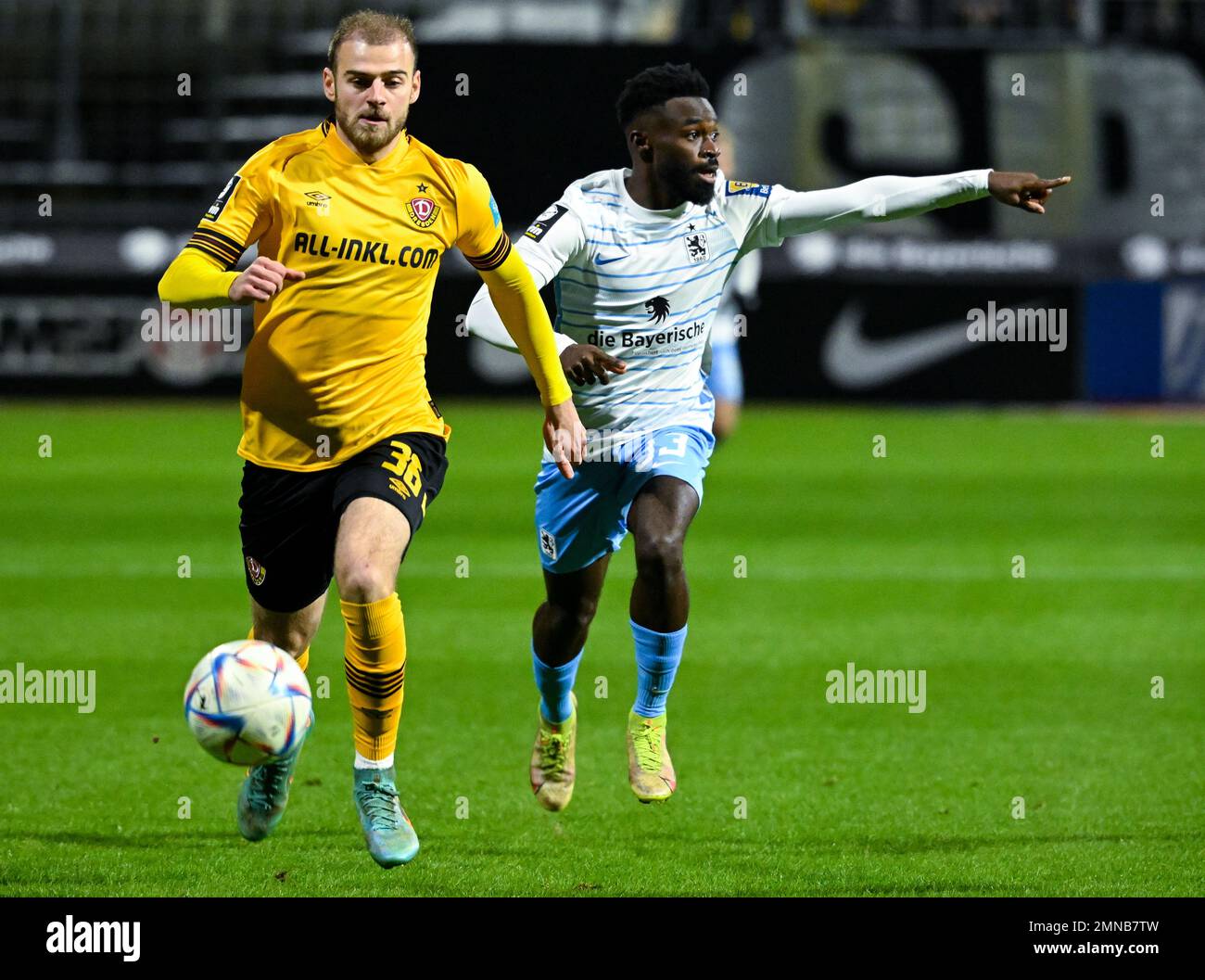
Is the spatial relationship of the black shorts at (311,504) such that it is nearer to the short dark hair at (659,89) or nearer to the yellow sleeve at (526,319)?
the yellow sleeve at (526,319)

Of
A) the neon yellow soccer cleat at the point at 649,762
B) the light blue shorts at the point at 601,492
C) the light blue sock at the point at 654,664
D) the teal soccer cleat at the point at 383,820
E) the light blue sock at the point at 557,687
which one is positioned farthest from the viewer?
the light blue sock at the point at 557,687

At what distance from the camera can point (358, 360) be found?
5.79 metres

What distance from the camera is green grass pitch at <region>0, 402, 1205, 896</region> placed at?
18.9ft

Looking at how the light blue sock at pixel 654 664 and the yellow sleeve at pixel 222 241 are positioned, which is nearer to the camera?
the yellow sleeve at pixel 222 241

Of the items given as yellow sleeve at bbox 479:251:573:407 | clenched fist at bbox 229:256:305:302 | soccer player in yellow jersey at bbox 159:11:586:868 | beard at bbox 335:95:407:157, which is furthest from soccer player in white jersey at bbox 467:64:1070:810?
clenched fist at bbox 229:256:305:302

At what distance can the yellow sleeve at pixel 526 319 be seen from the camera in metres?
5.85

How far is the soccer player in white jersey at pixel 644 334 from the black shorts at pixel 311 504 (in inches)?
25.0

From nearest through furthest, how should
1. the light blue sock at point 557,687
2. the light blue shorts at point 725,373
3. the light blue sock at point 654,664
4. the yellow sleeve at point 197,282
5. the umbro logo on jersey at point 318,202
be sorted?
the yellow sleeve at point 197,282 → the umbro logo on jersey at point 318,202 → the light blue sock at point 654,664 → the light blue sock at point 557,687 → the light blue shorts at point 725,373

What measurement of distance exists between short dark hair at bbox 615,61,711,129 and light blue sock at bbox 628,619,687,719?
176cm

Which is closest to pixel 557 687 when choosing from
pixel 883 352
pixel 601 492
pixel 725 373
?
pixel 601 492

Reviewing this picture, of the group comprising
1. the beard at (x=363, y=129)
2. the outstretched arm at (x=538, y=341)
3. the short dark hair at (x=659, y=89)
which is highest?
the short dark hair at (x=659, y=89)

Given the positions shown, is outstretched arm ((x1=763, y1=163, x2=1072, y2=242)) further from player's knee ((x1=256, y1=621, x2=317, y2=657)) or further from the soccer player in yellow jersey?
player's knee ((x1=256, y1=621, x2=317, y2=657))

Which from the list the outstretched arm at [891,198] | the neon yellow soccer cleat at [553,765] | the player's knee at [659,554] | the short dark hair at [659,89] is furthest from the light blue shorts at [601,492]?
the short dark hair at [659,89]

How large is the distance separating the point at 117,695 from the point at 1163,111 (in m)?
18.2
